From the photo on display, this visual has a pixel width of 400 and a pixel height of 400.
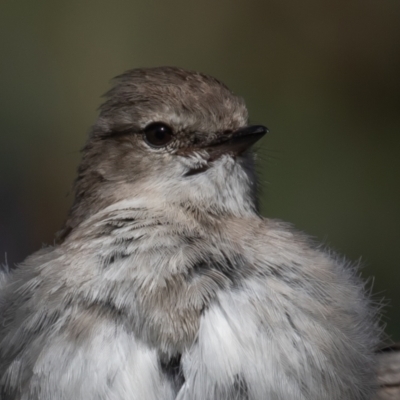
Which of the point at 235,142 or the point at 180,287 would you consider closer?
the point at 180,287

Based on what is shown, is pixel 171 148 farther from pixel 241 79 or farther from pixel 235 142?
pixel 241 79

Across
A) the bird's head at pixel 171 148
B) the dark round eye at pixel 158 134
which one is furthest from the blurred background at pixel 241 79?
the dark round eye at pixel 158 134

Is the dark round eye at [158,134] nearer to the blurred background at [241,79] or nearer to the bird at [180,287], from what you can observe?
the bird at [180,287]

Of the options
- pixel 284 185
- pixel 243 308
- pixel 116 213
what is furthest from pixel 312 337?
pixel 284 185

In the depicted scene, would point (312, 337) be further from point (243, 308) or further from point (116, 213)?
point (116, 213)

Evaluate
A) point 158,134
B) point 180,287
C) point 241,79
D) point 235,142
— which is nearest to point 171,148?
point 158,134
